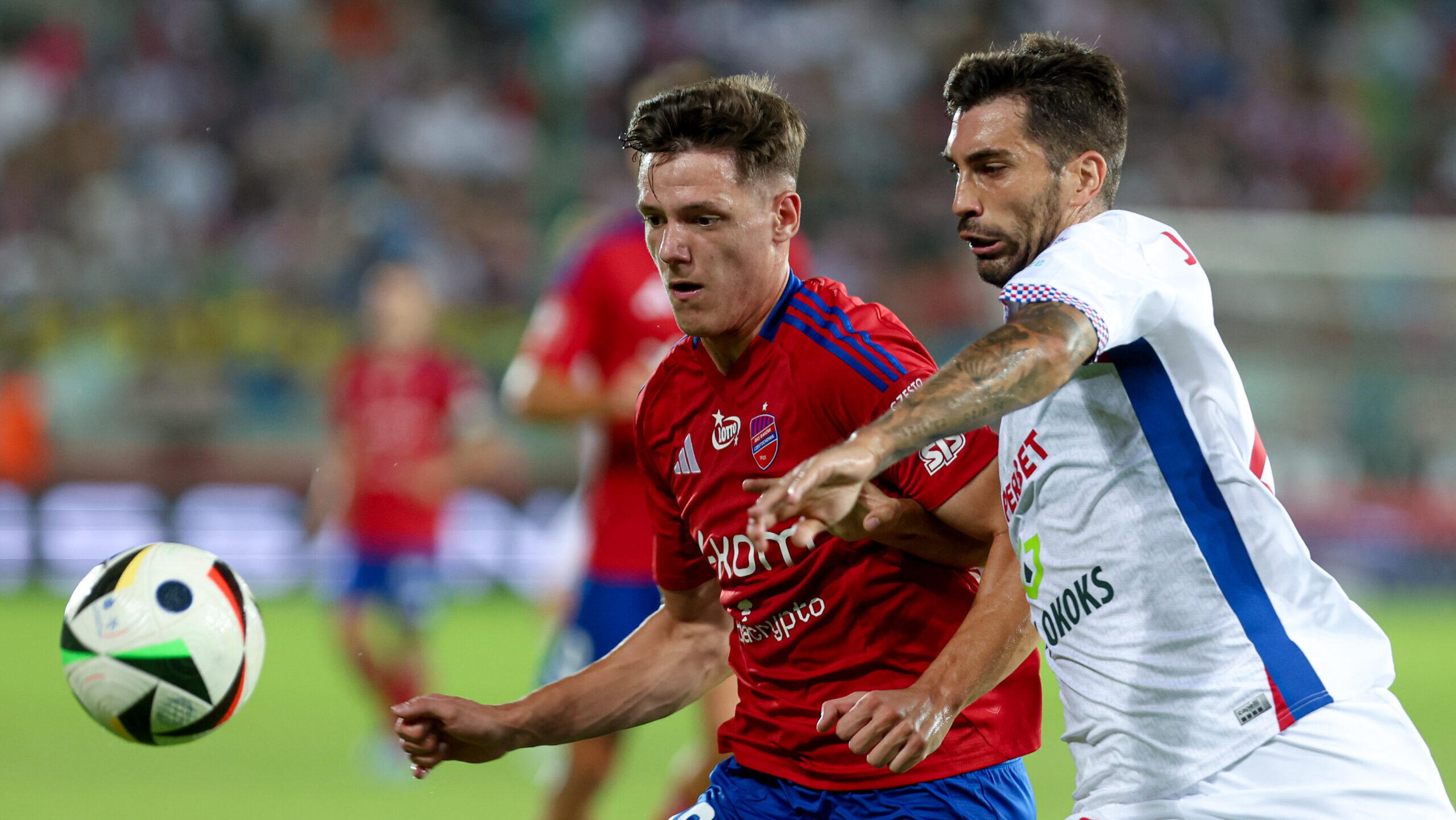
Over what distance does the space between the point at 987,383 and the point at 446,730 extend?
5.19 feet

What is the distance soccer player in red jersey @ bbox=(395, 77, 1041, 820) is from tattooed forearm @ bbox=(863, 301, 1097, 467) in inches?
27.1

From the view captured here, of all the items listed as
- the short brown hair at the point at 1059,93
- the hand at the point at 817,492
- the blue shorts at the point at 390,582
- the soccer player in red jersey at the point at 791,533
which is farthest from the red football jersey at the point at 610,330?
the hand at the point at 817,492

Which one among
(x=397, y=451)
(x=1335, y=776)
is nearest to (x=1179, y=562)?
(x=1335, y=776)

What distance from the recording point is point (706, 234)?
3.23 metres

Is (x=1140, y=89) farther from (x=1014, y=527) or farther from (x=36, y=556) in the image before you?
(x=1014, y=527)

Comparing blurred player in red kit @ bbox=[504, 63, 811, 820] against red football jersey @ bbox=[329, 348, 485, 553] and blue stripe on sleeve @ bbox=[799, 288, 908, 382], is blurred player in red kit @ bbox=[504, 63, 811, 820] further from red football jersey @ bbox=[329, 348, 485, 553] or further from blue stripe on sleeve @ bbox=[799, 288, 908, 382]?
red football jersey @ bbox=[329, 348, 485, 553]

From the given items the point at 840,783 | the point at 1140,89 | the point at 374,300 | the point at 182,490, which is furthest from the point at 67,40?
the point at 840,783

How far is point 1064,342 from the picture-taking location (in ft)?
7.75

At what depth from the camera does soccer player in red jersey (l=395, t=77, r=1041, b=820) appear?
313cm

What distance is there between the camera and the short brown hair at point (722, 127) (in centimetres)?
324

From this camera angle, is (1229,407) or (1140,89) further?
(1140,89)

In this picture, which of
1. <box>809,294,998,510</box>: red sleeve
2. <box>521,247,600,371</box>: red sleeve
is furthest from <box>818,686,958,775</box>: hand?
<box>521,247,600,371</box>: red sleeve

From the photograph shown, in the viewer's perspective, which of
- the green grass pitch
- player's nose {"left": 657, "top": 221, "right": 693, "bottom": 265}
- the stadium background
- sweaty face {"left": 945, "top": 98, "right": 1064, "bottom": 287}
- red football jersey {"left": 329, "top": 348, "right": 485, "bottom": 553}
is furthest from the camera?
the stadium background

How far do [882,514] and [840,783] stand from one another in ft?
2.06
